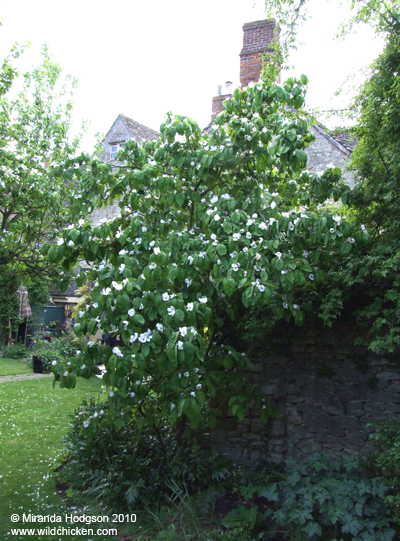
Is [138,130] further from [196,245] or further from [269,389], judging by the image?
[196,245]

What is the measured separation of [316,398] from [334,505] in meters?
1.36

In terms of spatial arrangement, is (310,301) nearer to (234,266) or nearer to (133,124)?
(234,266)

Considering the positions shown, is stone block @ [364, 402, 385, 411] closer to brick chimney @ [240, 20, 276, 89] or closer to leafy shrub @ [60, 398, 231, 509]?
leafy shrub @ [60, 398, 231, 509]

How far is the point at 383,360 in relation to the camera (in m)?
4.36

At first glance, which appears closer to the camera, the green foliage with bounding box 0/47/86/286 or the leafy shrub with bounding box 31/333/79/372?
the green foliage with bounding box 0/47/86/286

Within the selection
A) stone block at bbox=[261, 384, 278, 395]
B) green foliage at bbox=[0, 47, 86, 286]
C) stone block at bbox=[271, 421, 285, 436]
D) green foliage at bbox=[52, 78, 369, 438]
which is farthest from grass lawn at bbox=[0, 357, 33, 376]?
stone block at bbox=[271, 421, 285, 436]

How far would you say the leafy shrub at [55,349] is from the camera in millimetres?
12289

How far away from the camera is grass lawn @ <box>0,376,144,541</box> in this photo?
430cm

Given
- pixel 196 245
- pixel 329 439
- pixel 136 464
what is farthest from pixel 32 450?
pixel 196 245

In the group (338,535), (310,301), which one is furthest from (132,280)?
(338,535)

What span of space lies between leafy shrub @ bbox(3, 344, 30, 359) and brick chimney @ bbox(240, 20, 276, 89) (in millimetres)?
10834

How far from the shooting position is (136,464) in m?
4.64

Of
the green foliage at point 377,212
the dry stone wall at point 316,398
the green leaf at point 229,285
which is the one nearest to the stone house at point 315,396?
the dry stone wall at point 316,398

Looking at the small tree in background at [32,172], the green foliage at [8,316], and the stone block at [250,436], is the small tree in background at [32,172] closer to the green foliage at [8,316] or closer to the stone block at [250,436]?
the stone block at [250,436]
